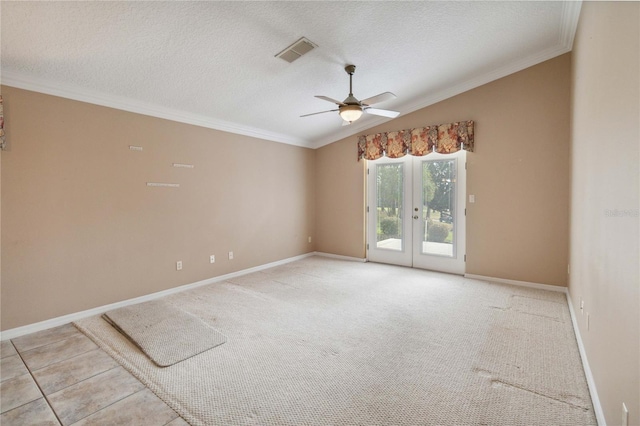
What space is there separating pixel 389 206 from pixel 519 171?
2.15 meters

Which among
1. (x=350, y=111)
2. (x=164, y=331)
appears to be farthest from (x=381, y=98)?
(x=164, y=331)

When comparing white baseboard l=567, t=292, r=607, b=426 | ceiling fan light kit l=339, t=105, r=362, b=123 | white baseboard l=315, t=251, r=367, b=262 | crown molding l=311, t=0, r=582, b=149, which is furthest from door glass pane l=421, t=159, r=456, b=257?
ceiling fan light kit l=339, t=105, r=362, b=123

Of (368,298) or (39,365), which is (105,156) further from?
(368,298)

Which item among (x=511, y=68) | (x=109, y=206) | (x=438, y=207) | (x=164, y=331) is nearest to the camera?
(x=164, y=331)

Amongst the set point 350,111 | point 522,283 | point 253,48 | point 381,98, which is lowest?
point 522,283

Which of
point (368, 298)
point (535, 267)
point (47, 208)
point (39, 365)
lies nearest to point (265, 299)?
point (368, 298)

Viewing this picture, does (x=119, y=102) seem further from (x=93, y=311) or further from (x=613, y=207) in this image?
(x=613, y=207)

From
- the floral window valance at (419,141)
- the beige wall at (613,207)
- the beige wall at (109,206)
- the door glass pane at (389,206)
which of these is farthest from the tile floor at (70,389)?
the floral window valance at (419,141)

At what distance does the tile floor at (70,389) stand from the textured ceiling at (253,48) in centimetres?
259

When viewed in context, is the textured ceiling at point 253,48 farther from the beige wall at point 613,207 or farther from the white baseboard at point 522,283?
the white baseboard at point 522,283

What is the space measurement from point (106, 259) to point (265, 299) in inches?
77.7

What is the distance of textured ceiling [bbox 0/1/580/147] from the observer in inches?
96.2

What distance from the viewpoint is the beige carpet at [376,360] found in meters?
1.84

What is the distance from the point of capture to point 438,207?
5.03 m
